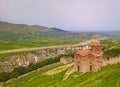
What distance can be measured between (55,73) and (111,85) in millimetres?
48967

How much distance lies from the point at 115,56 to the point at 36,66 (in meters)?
72.0

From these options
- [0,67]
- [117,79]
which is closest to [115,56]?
[117,79]

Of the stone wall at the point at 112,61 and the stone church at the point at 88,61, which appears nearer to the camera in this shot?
the stone wall at the point at 112,61

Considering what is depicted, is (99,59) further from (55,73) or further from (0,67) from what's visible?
(0,67)

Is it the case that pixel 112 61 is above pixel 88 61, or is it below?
above

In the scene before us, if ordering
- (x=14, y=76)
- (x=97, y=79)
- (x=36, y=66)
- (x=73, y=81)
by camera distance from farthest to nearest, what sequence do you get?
(x=36, y=66)
(x=14, y=76)
(x=73, y=81)
(x=97, y=79)

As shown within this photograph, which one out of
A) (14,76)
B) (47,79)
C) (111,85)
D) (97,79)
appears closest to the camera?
(111,85)

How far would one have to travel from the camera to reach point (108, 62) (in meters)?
83.1

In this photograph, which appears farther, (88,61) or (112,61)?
(88,61)

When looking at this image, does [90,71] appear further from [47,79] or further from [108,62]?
[47,79]

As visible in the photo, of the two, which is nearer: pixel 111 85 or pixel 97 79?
pixel 111 85

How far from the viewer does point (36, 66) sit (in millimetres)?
146875

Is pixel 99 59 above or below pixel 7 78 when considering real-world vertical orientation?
above

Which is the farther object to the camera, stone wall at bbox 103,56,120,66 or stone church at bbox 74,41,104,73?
stone church at bbox 74,41,104,73
